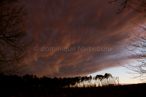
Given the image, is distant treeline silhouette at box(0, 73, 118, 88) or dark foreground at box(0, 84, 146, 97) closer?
dark foreground at box(0, 84, 146, 97)

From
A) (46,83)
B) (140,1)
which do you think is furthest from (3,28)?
(46,83)

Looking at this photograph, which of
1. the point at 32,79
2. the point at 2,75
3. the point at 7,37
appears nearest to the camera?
the point at 2,75

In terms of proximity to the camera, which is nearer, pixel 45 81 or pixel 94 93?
pixel 94 93

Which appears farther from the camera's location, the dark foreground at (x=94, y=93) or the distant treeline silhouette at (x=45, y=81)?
the distant treeline silhouette at (x=45, y=81)

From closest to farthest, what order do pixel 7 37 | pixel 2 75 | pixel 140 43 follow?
pixel 140 43, pixel 2 75, pixel 7 37

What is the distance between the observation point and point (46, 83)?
72562mm

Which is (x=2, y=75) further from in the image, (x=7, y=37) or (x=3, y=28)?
(x=3, y=28)

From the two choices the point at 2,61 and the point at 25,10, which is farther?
the point at 25,10

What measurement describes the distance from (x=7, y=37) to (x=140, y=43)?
265 inches

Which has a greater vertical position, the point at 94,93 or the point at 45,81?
the point at 94,93

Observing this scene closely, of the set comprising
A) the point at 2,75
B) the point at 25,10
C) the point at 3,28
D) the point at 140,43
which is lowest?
the point at 2,75

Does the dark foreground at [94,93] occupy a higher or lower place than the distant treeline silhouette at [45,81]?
higher

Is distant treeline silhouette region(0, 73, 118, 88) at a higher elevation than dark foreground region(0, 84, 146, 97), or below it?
below

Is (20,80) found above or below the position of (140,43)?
below
